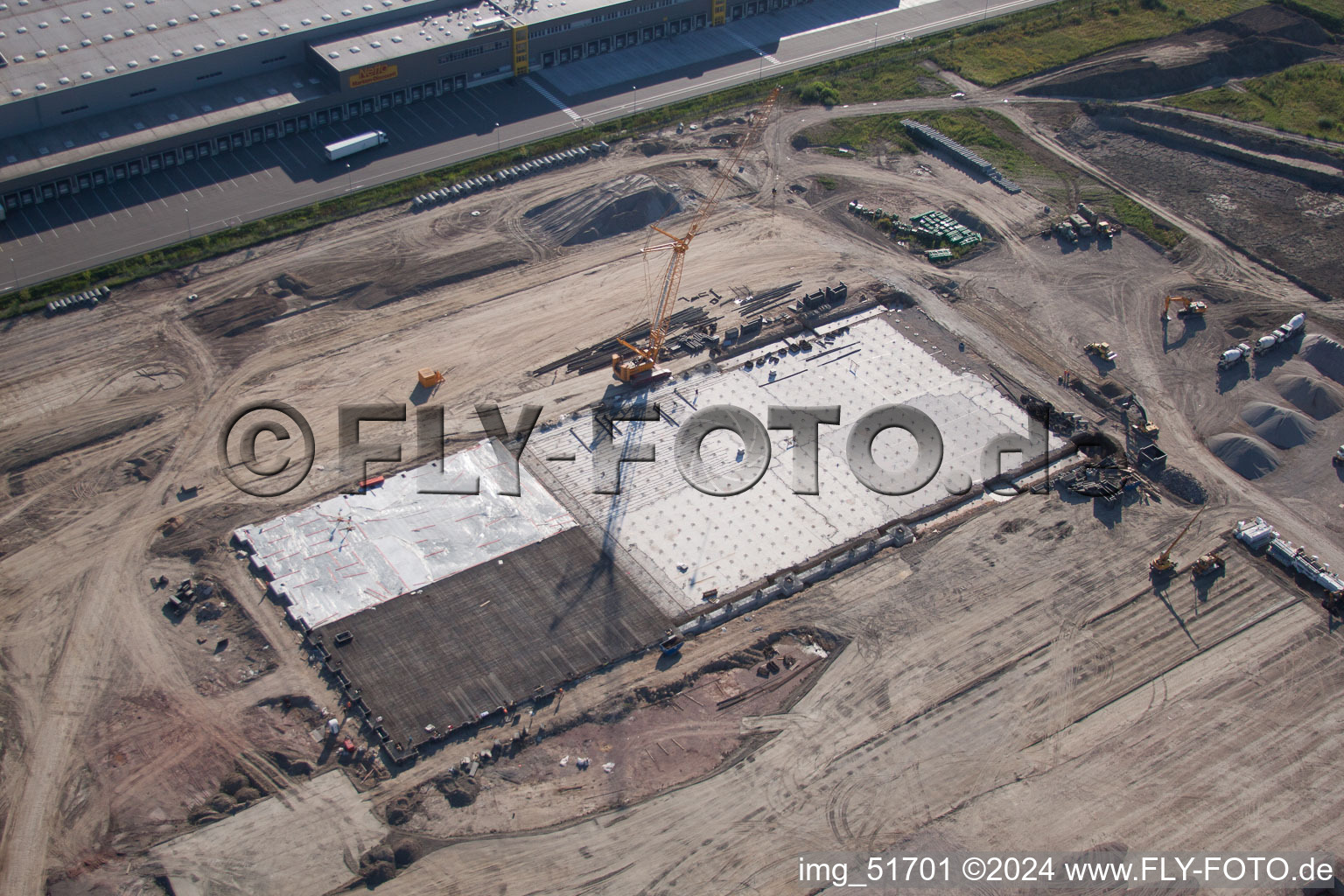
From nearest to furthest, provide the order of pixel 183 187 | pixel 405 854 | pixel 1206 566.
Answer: pixel 405 854, pixel 1206 566, pixel 183 187

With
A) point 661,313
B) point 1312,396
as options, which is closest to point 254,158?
point 661,313

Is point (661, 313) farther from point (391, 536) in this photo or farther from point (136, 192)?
point (136, 192)

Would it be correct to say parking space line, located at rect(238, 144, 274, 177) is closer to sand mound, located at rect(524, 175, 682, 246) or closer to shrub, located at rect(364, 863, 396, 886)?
sand mound, located at rect(524, 175, 682, 246)

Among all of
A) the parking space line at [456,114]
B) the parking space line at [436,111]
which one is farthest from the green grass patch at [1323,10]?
the parking space line at [436,111]

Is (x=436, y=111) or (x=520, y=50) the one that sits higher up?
(x=520, y=50)

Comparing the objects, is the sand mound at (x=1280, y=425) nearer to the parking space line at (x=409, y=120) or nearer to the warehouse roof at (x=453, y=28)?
the parking space line at (x=409, y=120)
